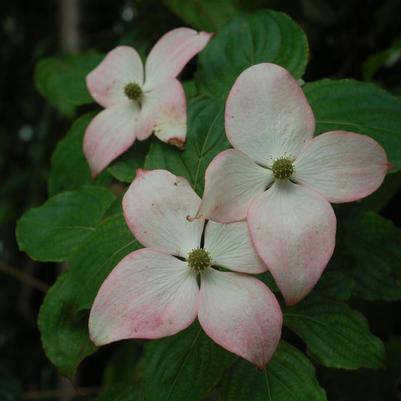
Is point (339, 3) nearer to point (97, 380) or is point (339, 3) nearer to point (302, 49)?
point (302, 49)

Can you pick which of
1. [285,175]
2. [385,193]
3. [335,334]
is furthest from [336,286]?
[385,193]

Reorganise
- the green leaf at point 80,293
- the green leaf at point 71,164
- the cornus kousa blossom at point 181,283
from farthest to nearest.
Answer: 1. the green leaf at point 71,164
2. the green leaf at point 80,293
3. the cornus kousa blossom at point 181,283

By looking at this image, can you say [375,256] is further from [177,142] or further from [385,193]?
[177,142]

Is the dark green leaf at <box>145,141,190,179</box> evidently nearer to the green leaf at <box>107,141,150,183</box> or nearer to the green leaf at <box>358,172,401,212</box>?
the green leaf at <box>107,141,150,183</box>

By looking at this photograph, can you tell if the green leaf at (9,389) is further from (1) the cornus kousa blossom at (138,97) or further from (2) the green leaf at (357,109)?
(2) the green leaf at (357,109)

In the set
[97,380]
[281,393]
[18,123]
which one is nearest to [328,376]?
[281,393]

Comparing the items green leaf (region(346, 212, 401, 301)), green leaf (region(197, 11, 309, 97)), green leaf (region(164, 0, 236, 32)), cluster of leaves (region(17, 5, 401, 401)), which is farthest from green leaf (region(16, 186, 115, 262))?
green leaf (region(164, 0, 236, 32))

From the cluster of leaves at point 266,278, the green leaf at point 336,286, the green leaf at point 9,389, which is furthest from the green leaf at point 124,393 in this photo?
the green leaf at point 9,389
